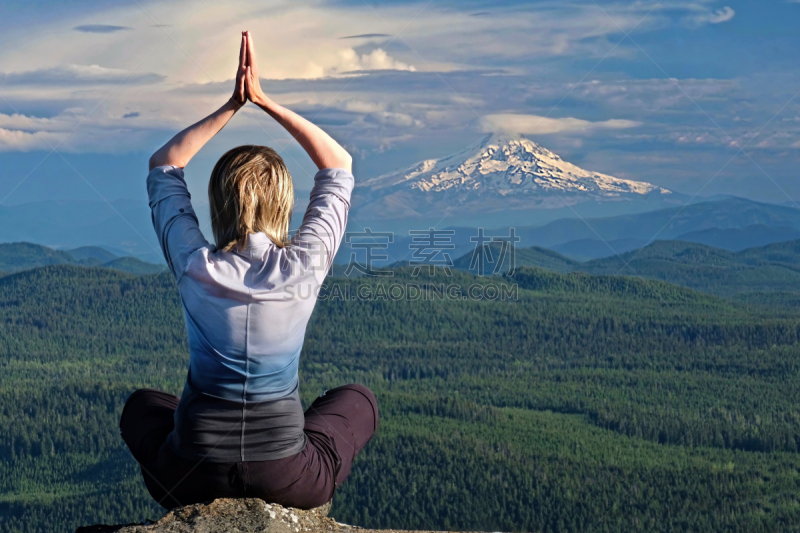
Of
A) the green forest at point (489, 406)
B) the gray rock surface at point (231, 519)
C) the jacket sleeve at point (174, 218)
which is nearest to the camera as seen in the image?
the jacket sleeve at point (174, 218)

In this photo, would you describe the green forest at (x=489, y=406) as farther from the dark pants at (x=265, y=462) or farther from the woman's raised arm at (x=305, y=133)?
the woman's raised arm at (x=305, y=133)

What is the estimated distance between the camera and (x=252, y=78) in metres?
7.02

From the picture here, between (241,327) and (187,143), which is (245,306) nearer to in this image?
(241,327)

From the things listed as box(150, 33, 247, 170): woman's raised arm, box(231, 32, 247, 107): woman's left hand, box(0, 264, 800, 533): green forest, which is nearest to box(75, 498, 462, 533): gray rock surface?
box(150, 33, 247, 170): woman's raised arm

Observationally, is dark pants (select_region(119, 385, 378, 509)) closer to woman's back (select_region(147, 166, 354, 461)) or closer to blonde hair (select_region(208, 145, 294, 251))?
woman's back (select_region(147, 166, 354, 461))

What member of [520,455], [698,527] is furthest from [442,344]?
[698,527]

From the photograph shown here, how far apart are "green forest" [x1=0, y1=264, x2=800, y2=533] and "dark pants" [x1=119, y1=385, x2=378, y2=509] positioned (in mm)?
67037

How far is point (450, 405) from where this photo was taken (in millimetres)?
109125

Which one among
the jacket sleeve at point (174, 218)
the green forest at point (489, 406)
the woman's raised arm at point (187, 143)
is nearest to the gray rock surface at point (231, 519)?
the jacket sleeve at point (174, 218)

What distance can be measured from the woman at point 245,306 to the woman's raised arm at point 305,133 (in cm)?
1

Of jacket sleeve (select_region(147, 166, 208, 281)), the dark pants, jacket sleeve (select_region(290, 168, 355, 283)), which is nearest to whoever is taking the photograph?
jacket sleeve (select_region(147, 166, 208, 281))

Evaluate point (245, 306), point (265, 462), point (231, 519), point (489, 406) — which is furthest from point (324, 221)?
point (489, 406)

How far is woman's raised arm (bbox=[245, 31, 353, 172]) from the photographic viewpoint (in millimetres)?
6805

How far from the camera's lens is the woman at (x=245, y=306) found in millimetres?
6094
